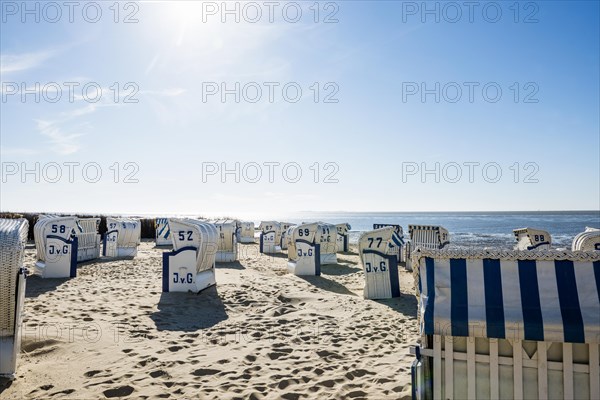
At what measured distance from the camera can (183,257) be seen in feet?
31.0

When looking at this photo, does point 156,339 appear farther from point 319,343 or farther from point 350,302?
point 350,302

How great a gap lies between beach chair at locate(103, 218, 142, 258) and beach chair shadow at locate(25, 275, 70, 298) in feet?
18.0

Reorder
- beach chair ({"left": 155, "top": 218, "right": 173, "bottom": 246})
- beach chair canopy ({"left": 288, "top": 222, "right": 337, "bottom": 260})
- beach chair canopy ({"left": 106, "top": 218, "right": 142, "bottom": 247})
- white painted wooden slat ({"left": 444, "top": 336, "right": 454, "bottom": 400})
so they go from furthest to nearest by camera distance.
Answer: beach chair ({"left": 155, "top": 218, "right": 173, "bottom": 246}) < beach chair canopy ({"left": 106, "top": 218, "right": 142, "bottom": 247}) < beach chair canopy ({"left": 288, "top": 222, "right": 337, "bottom": 260}) < white painted wooden slat ({"left": 444, "top": 336, "right": 454, "bottom": 400})

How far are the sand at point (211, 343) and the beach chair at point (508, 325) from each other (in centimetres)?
112

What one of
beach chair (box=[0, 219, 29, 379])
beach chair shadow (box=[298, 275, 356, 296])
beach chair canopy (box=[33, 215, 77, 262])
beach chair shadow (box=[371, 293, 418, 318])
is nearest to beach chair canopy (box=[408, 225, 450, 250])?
beach chair shadow (box=[298, 275, 356, 296])

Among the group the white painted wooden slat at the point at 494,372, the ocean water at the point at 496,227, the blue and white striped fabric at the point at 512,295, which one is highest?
the blue and white striped fabric at the point at 512,295

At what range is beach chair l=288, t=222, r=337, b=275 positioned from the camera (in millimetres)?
13406

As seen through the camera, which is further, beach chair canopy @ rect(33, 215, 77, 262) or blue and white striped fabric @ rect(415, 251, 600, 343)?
beach chair canopy @ rect(33, 215, 77, 262)

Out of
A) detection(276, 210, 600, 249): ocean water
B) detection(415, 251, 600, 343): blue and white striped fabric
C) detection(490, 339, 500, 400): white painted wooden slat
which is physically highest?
detection(415, 251, 600, 343): blue and white striped fabric

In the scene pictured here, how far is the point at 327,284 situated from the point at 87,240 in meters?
10.3

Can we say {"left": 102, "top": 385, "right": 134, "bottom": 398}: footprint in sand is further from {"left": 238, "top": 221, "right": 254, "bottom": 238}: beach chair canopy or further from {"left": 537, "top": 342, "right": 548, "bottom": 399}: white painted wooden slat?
{"left": 238, "top": 221, "right": 254, "bottom": 238}: beach chair canopy

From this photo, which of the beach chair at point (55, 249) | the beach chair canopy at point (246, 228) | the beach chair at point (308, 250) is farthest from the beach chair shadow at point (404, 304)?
the beach chair canopy at point (246, 228)

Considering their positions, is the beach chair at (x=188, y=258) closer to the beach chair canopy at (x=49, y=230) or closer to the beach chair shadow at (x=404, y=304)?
the beach chair shadow at (x=404, y=304)

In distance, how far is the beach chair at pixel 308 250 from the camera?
13.4 meters
